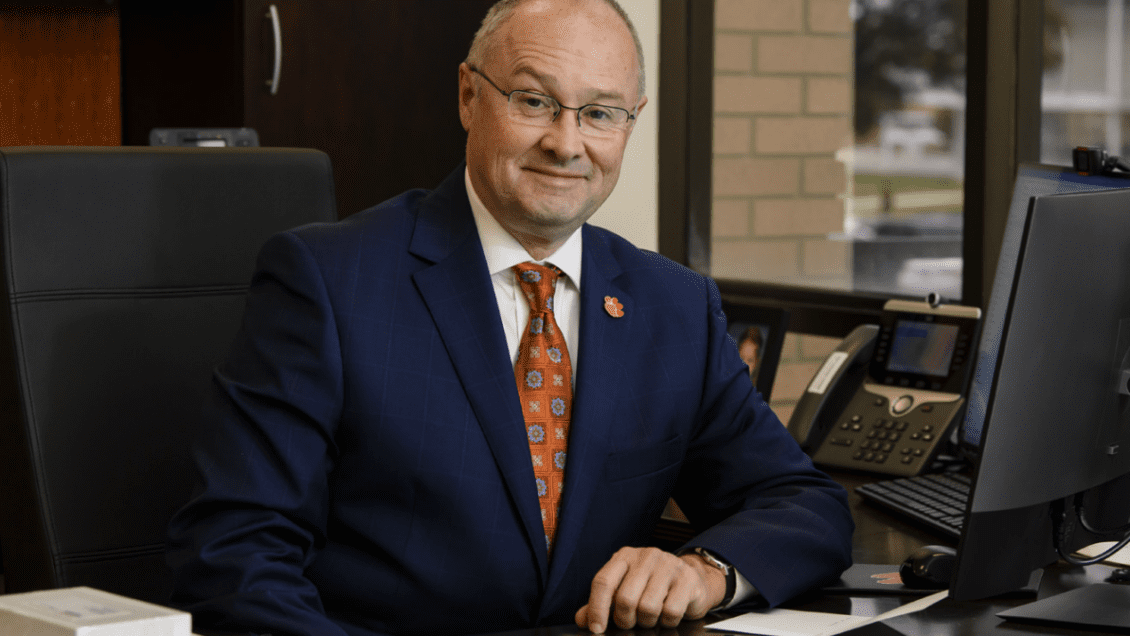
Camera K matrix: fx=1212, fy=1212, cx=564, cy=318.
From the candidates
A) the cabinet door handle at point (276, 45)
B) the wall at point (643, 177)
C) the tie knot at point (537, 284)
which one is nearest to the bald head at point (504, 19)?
the tie knot at point (537, 284)

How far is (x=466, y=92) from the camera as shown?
1.51 meters

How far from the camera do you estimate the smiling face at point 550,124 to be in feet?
4.65

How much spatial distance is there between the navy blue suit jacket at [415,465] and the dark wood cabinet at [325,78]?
3.97 ft

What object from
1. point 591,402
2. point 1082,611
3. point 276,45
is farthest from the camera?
point 276,45

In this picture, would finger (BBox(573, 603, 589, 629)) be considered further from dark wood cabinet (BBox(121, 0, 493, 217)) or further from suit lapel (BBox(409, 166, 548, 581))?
dark wood cabinet (BBox(121, 0, 493, 217))

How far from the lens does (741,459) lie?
1.49 m

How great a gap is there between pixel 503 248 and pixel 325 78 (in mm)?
1357

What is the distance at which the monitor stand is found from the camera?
1.14 m

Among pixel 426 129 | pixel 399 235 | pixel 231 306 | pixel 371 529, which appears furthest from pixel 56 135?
pixel 371 529

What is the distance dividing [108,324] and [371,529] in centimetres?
42

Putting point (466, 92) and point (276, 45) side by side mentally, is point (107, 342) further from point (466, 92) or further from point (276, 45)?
point (276, 45)

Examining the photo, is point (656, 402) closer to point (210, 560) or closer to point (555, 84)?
point (555, 84)

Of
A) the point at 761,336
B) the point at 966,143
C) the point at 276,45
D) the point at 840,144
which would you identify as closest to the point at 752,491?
the point at 761,336

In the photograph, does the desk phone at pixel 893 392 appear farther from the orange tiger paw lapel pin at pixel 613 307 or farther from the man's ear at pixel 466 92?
the man's ear at pixel 466 92
